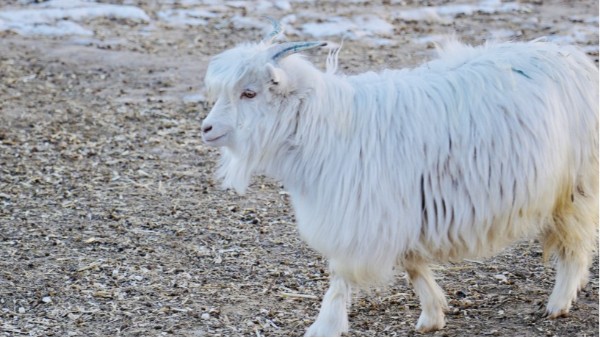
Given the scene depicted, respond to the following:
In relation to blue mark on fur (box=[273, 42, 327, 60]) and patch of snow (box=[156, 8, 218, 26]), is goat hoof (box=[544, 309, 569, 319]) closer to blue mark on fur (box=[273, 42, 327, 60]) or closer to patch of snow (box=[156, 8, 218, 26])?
blue mark on fur (box=[273, 42, 327, 60])

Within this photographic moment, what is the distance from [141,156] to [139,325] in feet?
9.23

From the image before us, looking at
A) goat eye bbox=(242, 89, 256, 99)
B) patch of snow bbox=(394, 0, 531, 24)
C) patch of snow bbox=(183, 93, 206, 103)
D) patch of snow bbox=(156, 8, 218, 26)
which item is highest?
goat eye bbox=(242, 89, 256, 99)

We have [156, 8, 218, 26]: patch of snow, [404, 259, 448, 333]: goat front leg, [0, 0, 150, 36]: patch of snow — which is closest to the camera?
[404, 259, 448, 333]: goat front leg

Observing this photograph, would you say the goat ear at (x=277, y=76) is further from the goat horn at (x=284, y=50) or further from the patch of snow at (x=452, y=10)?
the patch of snow at (x=452, y=10)

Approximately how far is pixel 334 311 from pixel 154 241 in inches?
66.5

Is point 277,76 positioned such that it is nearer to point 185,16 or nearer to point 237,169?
point 237,169

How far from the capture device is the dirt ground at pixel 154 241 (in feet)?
16.9

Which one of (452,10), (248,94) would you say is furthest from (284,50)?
(452,10)

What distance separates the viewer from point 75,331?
5.04 m

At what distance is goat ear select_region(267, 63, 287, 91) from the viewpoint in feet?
15.0

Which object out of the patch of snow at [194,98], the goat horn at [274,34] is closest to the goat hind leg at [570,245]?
the goat horn at [274,34]

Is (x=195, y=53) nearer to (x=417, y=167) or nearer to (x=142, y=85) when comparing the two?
(x=142, y=85)

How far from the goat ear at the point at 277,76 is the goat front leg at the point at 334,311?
916mm

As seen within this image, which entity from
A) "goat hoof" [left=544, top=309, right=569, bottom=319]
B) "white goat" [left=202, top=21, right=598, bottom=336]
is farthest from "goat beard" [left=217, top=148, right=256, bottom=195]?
"goat hoof" [left=544, top=309, right=569, bottom=319]
